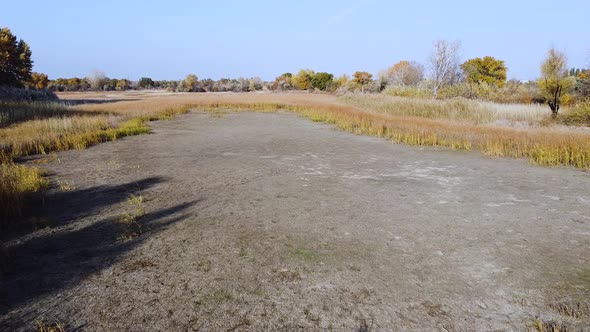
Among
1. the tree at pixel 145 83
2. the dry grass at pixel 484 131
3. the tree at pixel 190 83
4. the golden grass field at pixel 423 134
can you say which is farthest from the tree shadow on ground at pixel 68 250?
the tree at pixel 145 83

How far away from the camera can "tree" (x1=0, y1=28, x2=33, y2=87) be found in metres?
33.6

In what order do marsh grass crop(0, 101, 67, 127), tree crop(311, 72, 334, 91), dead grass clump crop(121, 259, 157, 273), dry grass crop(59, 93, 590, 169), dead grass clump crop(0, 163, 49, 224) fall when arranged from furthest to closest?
tree crop(311, 72, 334, 91) < marsh grass crop(0, 101, 67, 127) < dry grass crop(59, 93, 590, 169) < dead grass clump crop(0, 163, 49, 224) < dead grass clump crop(121, 259, 157, 273)

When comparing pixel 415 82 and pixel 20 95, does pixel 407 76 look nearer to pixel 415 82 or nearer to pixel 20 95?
pixel 415 82

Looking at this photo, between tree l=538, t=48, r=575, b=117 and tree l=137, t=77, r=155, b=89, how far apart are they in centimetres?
8056

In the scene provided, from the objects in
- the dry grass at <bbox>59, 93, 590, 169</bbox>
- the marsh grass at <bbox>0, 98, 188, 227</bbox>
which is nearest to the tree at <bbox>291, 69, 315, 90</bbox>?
the dry grass at <bbox>59, 93, 590, 169</bbox>

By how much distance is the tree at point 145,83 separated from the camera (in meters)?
82.5

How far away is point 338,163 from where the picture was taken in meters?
8.41

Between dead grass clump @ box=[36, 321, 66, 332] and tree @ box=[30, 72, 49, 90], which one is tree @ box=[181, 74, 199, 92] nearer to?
tree @ box=[30, 72, 49, 90]

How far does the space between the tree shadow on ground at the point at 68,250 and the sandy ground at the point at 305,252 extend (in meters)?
0.02

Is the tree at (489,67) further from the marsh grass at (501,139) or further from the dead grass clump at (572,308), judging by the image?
the dead grass clump at (572,308)

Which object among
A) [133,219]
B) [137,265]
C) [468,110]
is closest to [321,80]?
[468,110]

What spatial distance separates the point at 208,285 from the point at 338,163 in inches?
222

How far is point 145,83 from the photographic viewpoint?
83.0 metres

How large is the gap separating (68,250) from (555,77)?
19.7 metres
